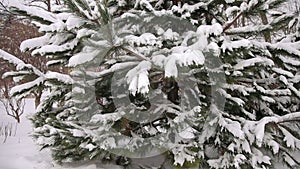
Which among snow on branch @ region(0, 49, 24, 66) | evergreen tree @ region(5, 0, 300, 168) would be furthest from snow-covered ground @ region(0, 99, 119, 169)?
snow on branch @ region(0, 49, 24, 66)

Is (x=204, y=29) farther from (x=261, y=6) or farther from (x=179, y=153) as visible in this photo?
(x=179, y=153)

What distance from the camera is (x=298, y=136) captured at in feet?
10.1

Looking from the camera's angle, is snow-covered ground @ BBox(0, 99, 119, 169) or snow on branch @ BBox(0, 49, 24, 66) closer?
snow on branch @ BBox(0, 49, 24, 66)

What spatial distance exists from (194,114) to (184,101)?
0.35m

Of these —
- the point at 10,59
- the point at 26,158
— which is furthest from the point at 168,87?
the point at 26,158

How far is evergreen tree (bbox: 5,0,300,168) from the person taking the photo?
262cm

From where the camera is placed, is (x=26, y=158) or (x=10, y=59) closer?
(x=10, y=59)

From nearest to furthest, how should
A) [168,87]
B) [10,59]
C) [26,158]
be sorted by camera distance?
1. [10,59]
2. [168,87]
3. [26,158]

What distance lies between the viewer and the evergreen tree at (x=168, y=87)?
103 inches

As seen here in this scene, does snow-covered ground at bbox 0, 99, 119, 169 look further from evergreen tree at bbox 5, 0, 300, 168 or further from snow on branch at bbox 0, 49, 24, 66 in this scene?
snow on branch at bbox 0, 49, 24, 66

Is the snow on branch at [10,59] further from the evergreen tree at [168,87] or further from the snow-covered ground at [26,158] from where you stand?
the snow-covered ground at [26,158]

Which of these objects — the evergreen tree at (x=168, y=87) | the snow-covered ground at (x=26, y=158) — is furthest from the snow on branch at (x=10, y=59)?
the snow-covered ground at (x=26, y=158)

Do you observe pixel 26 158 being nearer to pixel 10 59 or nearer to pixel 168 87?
pixel 10 59

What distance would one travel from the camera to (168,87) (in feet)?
10.9
